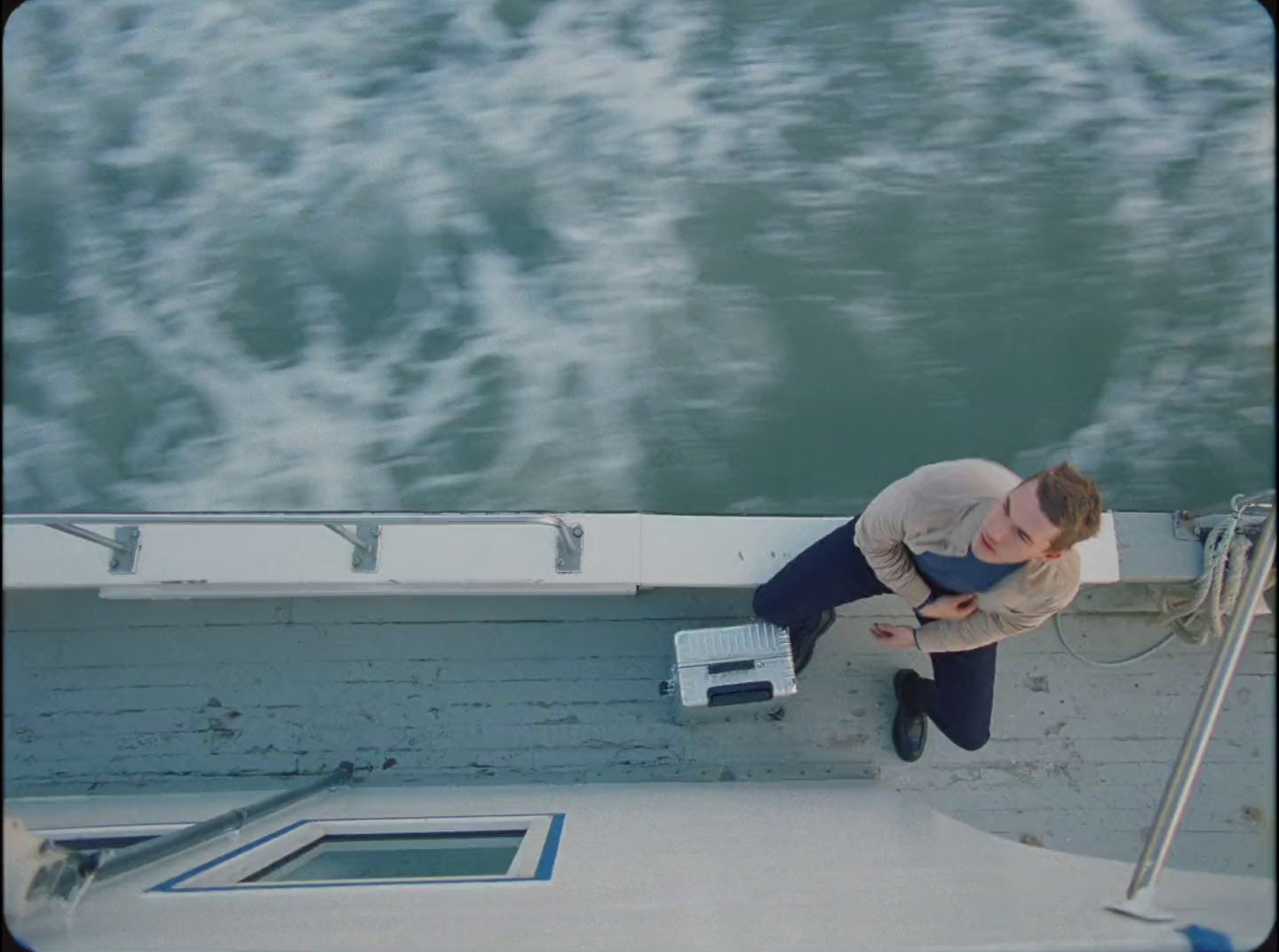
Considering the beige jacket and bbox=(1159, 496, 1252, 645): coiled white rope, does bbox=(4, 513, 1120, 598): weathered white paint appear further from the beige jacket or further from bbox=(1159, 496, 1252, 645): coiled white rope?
the beige jacket

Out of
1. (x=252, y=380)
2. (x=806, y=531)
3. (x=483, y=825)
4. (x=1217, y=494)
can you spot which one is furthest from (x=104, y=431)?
(x=1217, y=494)

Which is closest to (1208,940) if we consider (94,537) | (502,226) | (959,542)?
(959,542)

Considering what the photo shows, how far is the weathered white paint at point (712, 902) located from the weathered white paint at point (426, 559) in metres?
0.58

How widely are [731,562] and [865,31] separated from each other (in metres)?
3.30

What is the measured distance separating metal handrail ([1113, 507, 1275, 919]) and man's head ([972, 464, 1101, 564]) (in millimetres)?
345

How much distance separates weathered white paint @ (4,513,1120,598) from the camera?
2.53m

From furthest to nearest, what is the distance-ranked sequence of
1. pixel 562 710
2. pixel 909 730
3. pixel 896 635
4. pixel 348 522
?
pixel 562 710 < pixel 909 730 < pixel 896 635 < pixel 348 522

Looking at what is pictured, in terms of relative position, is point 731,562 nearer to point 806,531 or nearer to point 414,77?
point 806,531

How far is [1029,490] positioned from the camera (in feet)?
5.81

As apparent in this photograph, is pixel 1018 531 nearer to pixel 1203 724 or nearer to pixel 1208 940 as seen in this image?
pixel 1203 724

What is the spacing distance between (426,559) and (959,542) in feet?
4.23

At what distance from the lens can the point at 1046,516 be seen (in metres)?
1.75

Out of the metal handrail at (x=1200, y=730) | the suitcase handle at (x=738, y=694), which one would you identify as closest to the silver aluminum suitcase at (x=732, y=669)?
the suitcase handle at (x=738, y=694)

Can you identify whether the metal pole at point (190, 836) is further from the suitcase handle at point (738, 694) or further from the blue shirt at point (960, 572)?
the blue shirt at point (960, 572)
